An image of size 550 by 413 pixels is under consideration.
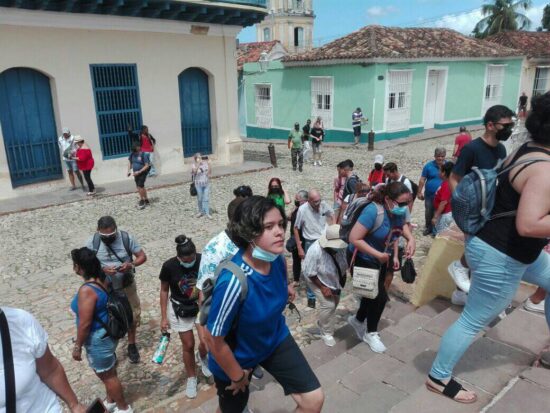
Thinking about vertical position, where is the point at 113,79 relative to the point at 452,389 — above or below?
above

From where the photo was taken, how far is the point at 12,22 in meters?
10.1

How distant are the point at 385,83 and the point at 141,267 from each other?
1428cm

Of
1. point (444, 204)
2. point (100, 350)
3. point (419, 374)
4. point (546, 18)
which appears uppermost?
point (546, 18)

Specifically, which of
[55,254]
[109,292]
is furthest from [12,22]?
[109,292]

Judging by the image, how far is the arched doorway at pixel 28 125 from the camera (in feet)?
35.3

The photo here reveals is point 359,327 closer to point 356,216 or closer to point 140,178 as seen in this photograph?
point 356,216

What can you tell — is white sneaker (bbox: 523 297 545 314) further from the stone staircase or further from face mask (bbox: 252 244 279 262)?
face mask (bbox: 252 244 279 262)

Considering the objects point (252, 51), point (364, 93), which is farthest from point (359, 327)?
point (252, 51)

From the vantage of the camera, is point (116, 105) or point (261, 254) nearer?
point (261, 254)

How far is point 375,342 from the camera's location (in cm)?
406

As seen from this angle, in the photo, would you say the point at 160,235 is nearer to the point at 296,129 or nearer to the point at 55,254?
the point at 55,254

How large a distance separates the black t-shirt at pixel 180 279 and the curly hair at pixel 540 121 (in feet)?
8.70

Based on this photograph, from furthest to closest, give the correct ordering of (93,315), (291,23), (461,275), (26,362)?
1. (291,23)
2. (461,275)
3. (93,315)
4. (26,362)

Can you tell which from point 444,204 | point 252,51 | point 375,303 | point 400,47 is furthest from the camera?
point 252,51
